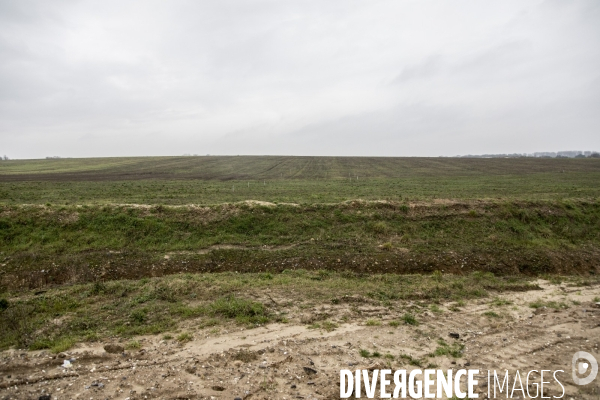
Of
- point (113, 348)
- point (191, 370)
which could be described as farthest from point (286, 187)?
point (191, 370)

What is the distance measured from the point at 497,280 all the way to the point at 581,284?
11.5ft

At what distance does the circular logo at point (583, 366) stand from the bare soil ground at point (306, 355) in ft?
0.44

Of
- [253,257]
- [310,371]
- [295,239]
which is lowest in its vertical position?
[310,371]

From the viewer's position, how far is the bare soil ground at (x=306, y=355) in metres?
6.86

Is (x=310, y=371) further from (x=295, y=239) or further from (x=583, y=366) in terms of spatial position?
(x=295, y=239)

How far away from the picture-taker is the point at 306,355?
8133mm

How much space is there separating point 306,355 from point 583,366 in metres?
6.91

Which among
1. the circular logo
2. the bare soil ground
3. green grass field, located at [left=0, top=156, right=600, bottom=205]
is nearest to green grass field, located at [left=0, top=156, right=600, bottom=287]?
green grass field, located at [left=0, top=156, right=600, bottom=205]

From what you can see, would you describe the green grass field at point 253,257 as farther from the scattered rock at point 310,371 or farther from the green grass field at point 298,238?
the scattered rock at point 310,371

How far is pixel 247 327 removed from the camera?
9664 millimetres

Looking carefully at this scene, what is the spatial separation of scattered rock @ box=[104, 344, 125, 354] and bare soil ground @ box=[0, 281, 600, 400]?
0.42 ft

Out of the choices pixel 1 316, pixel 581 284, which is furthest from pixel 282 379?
pixel 581 284

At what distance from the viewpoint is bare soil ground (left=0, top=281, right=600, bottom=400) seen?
22.5ft

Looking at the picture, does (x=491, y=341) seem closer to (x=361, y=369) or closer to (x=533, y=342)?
(x=533, y=342)
